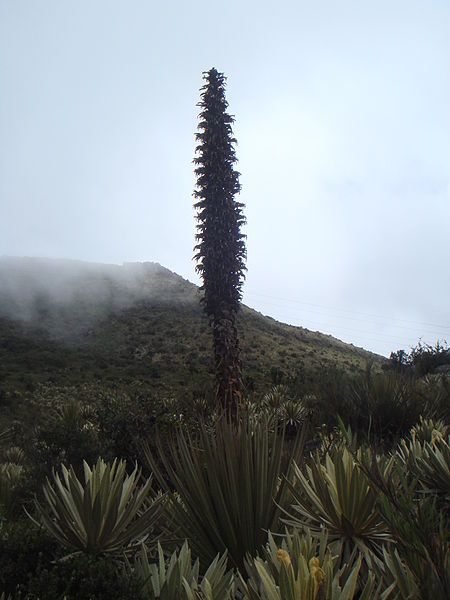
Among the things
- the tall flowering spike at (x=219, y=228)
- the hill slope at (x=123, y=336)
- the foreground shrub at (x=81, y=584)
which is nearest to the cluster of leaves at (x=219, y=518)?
the foreground shrub at (x=81, y=584)

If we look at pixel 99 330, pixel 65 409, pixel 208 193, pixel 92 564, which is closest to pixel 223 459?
pixel 92 564

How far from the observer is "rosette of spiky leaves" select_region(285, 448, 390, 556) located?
9.21 feet

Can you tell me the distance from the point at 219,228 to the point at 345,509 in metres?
13.9

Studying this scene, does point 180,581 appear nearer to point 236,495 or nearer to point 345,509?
point 236,495

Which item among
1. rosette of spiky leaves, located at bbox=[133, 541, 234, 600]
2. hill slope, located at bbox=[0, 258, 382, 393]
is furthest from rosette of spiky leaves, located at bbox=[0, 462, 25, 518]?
hill slope, located at bbox=[0, 258, 382, 393]

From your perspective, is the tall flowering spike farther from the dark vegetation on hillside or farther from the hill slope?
the hill slope

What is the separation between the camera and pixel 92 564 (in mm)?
2281

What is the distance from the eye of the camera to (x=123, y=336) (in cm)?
5262

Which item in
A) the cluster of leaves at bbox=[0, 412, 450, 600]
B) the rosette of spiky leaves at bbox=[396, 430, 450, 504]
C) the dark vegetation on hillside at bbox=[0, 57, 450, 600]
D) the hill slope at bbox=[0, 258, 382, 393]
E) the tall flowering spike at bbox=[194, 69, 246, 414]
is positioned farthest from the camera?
the hill slope at bbox=[0, 258, 382, 393]

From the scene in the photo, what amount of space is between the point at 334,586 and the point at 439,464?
1960 mm

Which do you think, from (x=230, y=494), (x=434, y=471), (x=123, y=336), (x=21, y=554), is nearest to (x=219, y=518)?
(x=230, y=494)

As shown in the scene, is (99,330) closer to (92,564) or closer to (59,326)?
(59,326)

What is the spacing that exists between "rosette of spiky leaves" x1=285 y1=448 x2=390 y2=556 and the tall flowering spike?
11794 mm

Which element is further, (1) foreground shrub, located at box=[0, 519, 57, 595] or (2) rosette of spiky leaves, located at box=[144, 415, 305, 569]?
(2) rosette of spiky leaves, located at box=[144, 415, 305, 569]
